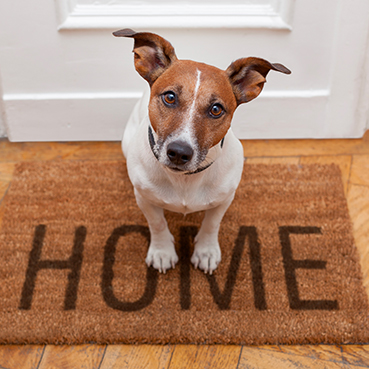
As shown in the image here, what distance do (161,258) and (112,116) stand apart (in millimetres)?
992

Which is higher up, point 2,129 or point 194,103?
point 194,103

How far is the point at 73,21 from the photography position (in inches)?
92.5

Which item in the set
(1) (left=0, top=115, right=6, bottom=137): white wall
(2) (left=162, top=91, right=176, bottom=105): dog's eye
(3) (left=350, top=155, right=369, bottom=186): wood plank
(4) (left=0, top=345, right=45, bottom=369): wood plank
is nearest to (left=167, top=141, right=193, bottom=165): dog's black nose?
(2) (left=162, top=91, right=176, bottom=105): dog's eye

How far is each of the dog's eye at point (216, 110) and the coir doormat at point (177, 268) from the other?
0.90 m

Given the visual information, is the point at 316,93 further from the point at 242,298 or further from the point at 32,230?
the point at 32,230

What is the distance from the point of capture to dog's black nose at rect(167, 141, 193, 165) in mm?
1450

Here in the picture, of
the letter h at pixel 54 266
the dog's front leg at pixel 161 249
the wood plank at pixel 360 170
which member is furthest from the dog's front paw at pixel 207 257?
the wood plank at pixel 360 170

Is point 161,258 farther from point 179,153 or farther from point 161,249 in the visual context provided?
point 179,153

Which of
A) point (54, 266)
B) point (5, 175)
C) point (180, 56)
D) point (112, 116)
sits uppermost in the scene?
point (180, 56)

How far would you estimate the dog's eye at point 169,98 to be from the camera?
4.97 feet

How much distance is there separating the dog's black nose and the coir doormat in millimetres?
823

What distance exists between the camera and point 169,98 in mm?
1521

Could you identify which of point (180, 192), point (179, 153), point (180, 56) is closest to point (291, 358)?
point (180, 192)

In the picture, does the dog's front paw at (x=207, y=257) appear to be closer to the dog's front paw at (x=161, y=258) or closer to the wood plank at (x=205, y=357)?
the dog's front paw at (x=161, y=258)
